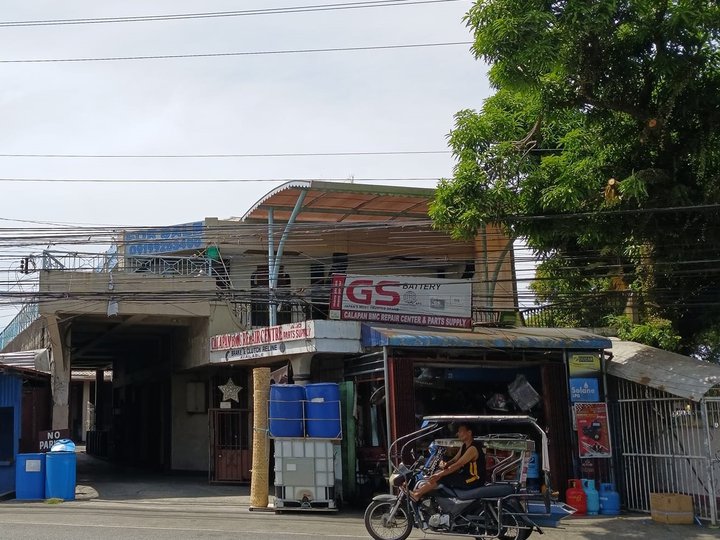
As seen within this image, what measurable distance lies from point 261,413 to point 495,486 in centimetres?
573

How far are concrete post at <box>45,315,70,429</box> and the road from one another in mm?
4780

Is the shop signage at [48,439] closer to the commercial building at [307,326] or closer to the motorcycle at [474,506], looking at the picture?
the commercial building at [307,326]

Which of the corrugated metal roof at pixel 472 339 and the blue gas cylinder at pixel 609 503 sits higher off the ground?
the corrugated metal roof at pixel 472 339

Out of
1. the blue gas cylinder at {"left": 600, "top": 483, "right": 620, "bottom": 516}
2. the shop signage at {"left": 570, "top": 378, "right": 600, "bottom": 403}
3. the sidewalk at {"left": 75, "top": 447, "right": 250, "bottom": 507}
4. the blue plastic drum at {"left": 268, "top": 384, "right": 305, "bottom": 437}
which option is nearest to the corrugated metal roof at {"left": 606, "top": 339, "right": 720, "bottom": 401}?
the shop signage at {"left": 570, "top": 378, "right": 600, "bottom": 403}

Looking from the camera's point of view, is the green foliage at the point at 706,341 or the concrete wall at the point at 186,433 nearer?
the green foliage at the point at 706,341

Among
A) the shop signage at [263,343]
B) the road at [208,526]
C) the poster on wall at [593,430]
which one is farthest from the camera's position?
the shop signage at [263,343]

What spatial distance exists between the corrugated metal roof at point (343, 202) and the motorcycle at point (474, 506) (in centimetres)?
901

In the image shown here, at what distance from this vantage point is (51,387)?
21.0m

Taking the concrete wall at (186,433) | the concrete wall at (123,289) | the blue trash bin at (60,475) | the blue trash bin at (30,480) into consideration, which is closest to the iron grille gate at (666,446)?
the concrete wall at (123,289)

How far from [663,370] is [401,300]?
16.6 ft

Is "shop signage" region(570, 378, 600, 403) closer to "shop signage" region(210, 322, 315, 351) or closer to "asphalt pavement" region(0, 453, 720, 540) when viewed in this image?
"asphalt pavement" region(0, 453, 720, 540)

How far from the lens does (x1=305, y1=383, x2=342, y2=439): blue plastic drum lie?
49.2ft

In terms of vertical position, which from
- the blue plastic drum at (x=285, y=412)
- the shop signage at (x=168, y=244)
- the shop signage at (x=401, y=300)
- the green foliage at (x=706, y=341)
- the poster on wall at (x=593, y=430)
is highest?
the shop signage at (x=168, y=244)

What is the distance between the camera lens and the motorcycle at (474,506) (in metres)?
10.9
